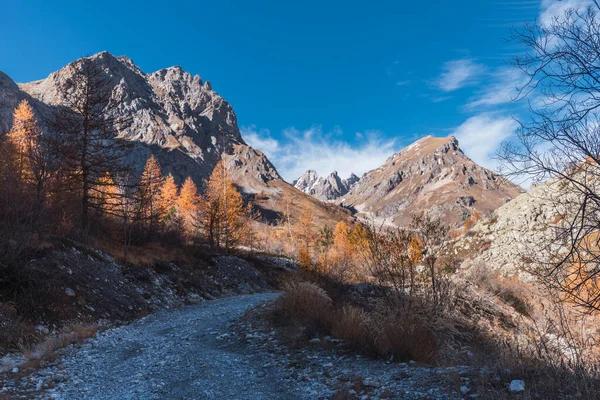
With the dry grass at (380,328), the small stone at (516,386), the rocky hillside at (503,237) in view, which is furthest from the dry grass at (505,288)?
the small stone at (516,386)

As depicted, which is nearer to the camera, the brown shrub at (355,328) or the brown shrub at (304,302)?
the brown shrub at (355,328)

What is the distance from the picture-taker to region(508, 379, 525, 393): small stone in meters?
3.81

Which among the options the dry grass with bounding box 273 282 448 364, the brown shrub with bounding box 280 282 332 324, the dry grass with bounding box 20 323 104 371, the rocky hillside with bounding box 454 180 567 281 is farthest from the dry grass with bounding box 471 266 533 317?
the dry grass with bounding box 20 323 104 371

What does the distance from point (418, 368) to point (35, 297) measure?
1014 centimetres

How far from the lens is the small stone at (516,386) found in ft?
12.5

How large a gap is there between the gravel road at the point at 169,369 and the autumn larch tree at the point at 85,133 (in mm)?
10919

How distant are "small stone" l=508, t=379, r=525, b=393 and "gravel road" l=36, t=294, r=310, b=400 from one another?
2.76 metres

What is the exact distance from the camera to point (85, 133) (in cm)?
1811

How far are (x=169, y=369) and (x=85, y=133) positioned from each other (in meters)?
16.2

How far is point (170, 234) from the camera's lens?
24016mm

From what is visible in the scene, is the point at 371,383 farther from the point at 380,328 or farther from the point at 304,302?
the point at 304,302

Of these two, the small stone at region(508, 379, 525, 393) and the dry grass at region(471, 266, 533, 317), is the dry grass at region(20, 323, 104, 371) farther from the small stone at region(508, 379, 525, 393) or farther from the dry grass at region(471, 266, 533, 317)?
the dry grass at region(471, 266, 533, 317)

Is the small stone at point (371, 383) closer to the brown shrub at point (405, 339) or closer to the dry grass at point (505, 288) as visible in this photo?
the brown shrub at point (405, 339)

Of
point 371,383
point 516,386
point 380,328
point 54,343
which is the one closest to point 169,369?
point 54,343
